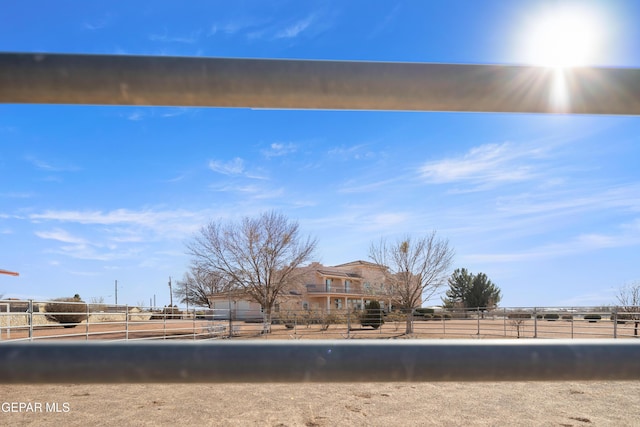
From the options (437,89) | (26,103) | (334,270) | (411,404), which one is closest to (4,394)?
(411,404)

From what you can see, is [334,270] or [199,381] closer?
[199,381]

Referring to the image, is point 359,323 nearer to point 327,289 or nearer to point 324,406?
point 324,406

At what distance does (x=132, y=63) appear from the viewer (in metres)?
0.62

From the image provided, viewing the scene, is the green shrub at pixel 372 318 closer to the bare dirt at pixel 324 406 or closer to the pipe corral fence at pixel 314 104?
the bare dirt at pixel 324 406

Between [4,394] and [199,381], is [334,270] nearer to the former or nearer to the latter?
[4,394]

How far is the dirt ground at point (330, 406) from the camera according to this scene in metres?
4.66

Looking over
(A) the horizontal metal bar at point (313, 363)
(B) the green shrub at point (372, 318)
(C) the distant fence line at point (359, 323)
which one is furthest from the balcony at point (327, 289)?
(A) the horizontal metal bar at point (313, 363)

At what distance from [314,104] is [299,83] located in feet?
0.16

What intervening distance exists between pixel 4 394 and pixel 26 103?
5.93 metres

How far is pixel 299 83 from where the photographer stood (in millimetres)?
625

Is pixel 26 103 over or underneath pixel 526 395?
over

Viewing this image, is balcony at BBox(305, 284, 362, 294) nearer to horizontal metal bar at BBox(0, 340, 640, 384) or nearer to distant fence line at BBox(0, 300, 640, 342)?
distant fence line at BBox(0, 300, 640, 342)

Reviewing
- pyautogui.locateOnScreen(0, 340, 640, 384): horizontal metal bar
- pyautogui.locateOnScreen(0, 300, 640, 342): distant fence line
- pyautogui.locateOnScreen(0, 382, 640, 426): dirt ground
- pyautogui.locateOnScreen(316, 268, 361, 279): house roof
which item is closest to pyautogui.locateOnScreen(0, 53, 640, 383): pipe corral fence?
pyautogui.locateOnScreen(0, 340, 640, 384): horizontal metal bar

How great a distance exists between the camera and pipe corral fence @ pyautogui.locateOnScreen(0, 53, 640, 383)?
0.48 m
